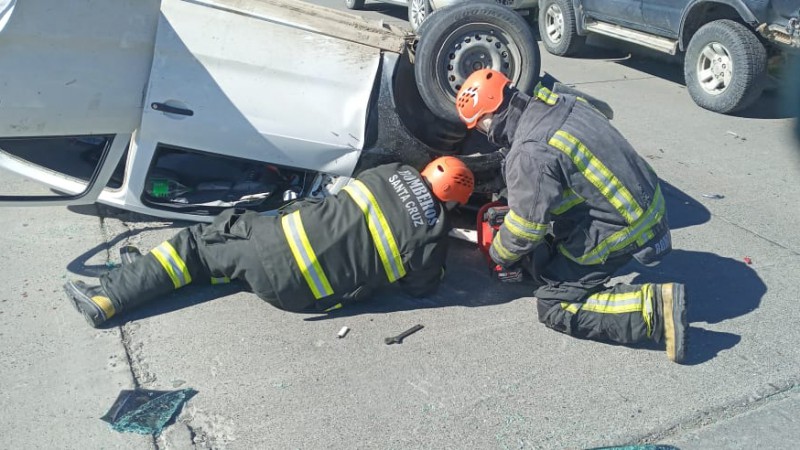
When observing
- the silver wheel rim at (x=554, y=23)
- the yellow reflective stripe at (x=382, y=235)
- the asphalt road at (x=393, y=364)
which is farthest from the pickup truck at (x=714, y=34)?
the yellow reflective stripe at (x=382, y=235)

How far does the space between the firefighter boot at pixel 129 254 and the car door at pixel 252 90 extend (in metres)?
0.31

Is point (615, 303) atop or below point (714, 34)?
below

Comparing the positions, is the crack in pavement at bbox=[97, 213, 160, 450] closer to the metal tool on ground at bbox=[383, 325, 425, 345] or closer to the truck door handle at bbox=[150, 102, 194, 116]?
the truck door handle at bbox=[150, 102, 194, 116]

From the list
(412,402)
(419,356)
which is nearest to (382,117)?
(419,356)

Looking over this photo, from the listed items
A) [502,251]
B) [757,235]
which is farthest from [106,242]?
[757,235]

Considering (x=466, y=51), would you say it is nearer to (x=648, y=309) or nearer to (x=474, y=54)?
(x=474, y=54)

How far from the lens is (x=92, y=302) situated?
3.86 metres

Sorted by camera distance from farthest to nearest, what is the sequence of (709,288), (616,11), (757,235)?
(616,11) < (757,235) < (709,288)

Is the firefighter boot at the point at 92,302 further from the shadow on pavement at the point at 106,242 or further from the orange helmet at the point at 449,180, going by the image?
the orange helmet at the point at 449,180

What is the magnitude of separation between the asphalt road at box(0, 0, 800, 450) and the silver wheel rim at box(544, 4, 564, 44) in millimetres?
5245

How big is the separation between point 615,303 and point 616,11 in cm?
567

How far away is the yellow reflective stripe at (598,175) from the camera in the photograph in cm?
370

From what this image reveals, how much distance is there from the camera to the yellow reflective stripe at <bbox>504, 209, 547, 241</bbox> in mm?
3730

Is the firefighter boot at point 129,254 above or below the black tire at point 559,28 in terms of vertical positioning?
below
